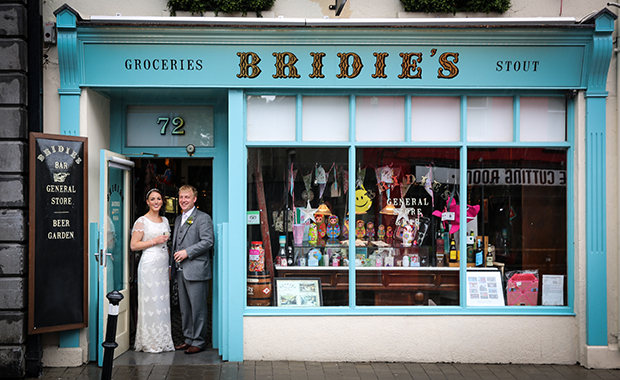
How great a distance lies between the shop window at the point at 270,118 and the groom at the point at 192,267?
123 centimetres

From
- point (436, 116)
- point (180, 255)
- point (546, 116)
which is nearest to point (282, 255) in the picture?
point (180, 255)

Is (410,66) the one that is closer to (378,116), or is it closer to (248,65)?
(378,116)

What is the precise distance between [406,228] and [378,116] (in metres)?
1.54

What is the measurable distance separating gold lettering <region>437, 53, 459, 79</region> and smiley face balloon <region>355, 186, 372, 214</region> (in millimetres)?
1745

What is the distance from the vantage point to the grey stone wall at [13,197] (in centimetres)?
568

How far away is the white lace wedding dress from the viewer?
6.50 metres

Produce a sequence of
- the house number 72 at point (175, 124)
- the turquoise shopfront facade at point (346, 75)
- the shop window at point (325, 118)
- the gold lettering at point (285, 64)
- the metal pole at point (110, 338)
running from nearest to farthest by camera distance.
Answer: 1. the metal pole at point (110, 338)
2. the turquoise shopfront facade at point (346, 75)
3. the gold lettering at point (285, 64)
4. the shop window at point (325, 118)
5. the house number 72 at point (175, 124)

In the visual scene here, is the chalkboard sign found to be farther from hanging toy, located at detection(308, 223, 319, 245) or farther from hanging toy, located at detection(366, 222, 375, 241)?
hanging toy, located at detection(366, 222, 375, 241)

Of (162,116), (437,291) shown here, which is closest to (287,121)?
(162,116)

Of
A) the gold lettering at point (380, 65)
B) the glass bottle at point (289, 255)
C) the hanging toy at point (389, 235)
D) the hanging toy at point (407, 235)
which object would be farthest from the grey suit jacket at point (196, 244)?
the gold lettering at point (380, 65)

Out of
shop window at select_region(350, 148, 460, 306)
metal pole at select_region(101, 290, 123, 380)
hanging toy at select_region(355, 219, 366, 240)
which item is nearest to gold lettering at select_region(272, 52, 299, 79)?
shop window at select_region(350, 148, 460, 306)

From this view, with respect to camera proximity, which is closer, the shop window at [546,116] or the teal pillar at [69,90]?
the teal pillar at [69,90]

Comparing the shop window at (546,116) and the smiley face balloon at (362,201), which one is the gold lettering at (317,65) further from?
the shop window at (546,116)

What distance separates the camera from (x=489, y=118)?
6.40 metres
